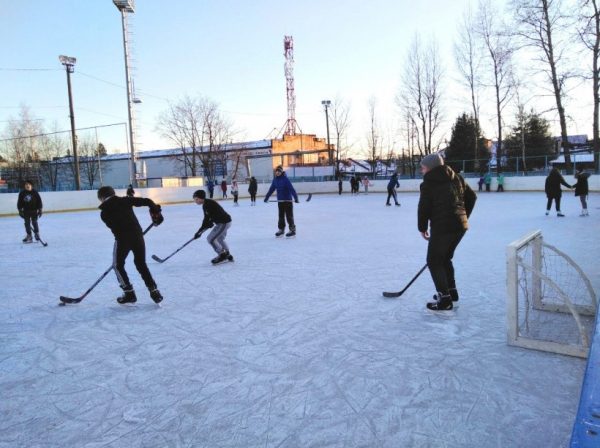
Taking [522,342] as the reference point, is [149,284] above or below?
above

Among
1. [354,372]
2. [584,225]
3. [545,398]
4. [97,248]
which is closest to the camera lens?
[545,398]

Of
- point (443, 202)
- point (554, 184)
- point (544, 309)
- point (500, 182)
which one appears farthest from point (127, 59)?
point (544, 309)

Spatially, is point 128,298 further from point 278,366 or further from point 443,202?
point 443,202

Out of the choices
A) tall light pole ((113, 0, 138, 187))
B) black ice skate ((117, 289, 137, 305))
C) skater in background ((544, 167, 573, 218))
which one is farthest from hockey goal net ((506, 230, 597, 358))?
tall light pole ((113, 0, 138, 187))

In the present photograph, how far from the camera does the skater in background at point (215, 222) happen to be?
20.1ft

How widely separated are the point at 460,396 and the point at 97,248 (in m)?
7.82

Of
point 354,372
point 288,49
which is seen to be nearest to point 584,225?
point 354,372

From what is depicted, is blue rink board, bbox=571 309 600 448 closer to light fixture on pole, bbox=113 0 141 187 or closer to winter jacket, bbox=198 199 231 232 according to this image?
winter jacket, bbox=198 199 231 232

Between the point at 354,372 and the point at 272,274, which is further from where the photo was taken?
the point at 272,274

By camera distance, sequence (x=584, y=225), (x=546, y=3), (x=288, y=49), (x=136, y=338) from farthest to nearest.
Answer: (x=288, y=49) → (x=546, y=3) → (x=584, y=225) → (x=136, y=338)

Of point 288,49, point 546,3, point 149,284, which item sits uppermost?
point 288,49

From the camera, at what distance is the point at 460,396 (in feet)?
8.00

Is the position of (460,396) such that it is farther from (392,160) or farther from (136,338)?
(392,160)

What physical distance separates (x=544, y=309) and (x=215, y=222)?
14.2ft
